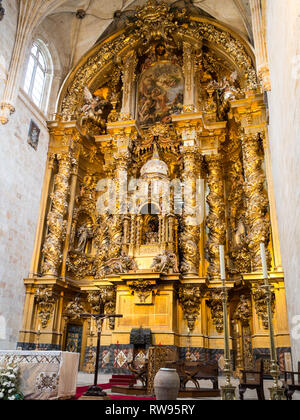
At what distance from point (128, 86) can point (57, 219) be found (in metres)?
7.30

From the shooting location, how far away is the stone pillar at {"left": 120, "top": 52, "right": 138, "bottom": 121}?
58.1ft

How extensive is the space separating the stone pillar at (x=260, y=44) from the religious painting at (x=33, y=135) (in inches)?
355

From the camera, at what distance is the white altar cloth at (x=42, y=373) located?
256 inches

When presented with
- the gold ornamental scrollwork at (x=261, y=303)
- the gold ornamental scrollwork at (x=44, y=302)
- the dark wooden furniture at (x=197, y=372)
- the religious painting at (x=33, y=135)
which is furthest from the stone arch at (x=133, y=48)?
the dark wooden furniture at (x=197, y=372)

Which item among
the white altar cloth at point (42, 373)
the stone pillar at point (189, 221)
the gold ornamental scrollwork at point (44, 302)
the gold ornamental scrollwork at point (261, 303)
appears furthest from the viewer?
the stone pillar at point (189, 221)

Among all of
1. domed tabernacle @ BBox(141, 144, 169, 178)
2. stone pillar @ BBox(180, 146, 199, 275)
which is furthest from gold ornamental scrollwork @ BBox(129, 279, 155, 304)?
domed tabernacle @ BBox(141, 144, 169, 178)

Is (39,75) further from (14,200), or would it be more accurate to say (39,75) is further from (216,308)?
(216,308)

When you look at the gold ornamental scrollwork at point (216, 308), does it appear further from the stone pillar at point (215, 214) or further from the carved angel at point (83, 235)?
the carved angel at point (83, 235)

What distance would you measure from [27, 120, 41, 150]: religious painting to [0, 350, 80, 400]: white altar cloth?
34.2 feet

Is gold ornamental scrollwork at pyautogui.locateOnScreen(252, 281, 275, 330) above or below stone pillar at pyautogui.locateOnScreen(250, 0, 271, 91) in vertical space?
below

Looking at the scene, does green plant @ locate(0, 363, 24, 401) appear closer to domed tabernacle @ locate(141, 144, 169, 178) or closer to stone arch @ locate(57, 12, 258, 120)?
domed tabernacle @ locate(141, 144, 169, 178)

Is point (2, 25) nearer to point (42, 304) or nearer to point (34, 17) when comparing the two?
point (34, 17)

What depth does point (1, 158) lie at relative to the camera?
13398mm

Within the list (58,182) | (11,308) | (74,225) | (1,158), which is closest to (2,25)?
(1,158)
